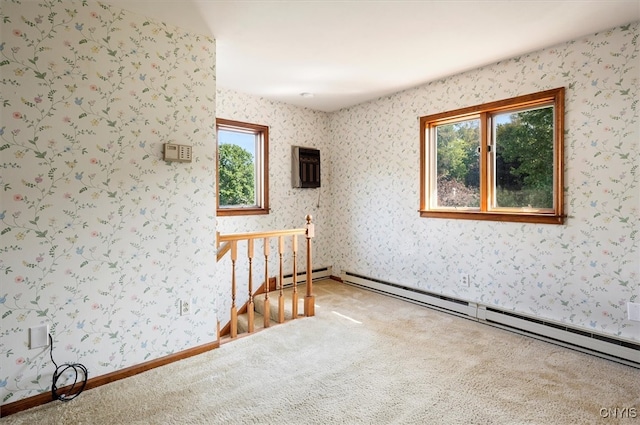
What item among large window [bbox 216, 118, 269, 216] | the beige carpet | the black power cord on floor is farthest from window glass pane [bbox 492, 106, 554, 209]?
the black power cord on floor

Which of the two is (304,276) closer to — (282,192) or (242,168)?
(282,192)

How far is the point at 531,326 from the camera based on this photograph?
9.27 feet

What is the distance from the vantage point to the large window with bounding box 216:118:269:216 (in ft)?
12.6

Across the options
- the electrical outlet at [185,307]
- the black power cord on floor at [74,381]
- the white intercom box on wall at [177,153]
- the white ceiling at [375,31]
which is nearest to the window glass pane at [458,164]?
the white ceiling at [375,31]

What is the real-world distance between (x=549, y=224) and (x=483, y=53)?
151 centimetres

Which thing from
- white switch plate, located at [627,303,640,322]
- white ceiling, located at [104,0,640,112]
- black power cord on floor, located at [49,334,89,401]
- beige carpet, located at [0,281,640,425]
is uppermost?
white ceiling, located at [104,0,640,112]

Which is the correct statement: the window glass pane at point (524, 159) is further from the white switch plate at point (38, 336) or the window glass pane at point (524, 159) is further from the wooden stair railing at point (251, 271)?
the white switch plate at point (38, 336)

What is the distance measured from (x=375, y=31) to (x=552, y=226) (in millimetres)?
2068

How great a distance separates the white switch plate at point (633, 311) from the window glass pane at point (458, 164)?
1340mm

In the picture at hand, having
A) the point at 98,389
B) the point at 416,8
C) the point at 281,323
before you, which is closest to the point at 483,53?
the point at 416,8

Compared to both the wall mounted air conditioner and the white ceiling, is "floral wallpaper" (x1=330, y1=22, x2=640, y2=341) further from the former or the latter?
the wall mounted air conditioner

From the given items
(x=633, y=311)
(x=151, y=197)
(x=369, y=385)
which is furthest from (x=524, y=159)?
(x=151, y=197)

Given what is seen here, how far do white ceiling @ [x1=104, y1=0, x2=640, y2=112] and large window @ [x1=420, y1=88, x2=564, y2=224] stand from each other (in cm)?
47

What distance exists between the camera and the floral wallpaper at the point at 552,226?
7.90ft
